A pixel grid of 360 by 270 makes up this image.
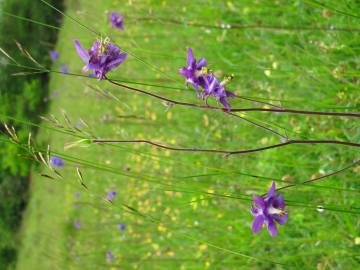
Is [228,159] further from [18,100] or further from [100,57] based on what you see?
[18,100]

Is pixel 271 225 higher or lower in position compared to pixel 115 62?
lower

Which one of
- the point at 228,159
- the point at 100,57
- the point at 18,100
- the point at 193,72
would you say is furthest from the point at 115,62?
the point at 18,100

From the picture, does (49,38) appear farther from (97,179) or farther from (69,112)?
(97,179)

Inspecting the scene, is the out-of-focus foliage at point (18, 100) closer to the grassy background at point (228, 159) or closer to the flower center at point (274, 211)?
the grassy background at point (228, 159)

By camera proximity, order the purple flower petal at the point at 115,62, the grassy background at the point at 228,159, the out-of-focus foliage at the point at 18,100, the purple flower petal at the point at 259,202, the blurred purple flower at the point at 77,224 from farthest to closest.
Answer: the out-of-focus foliage at the point at 18,100
the blurred purple flower at the point at 77,224
the grassy background at the point at 228,159
the purple flower petal at the point at 115,62
the purple flower petal at the point at 259,202

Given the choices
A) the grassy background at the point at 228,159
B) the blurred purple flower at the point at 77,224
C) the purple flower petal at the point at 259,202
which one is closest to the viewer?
the purple flower petal at the point at 259,202

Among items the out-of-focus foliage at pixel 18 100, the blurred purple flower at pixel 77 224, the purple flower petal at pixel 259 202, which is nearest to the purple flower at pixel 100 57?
the purple flower petal at pixel 259 202

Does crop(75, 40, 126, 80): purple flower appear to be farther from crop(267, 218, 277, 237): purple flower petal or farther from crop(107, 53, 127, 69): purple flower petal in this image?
crop(267, 218, 277, 237): purple flower petal
